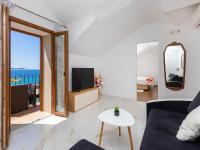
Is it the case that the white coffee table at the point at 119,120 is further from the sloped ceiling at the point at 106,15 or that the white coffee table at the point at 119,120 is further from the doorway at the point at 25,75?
the sloped ceiling at the point at 106,15

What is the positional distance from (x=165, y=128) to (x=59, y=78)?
247 cm

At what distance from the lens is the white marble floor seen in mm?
1832

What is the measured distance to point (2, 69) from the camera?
5.54 ft

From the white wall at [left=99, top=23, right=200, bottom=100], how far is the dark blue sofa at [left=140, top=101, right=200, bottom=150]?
1.70m

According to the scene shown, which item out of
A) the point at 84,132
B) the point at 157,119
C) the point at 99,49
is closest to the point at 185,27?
the point at 99,49

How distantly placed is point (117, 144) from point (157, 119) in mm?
723

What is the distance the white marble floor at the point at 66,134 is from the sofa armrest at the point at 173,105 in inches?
20.8

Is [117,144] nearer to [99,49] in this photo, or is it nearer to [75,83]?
[75,83]

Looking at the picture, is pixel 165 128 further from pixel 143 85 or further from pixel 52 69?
pixel 143 85

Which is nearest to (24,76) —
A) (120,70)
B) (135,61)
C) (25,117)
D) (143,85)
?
(25,117)

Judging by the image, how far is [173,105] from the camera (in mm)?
2086

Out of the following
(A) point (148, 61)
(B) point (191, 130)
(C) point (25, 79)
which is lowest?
(B) point (191, 130)

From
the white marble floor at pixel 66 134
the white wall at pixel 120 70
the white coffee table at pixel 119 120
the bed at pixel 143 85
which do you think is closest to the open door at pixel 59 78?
the white marble floor at pixel 66 134

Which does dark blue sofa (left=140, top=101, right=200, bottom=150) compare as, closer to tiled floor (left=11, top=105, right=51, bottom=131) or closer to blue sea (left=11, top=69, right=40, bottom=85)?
tiled floor (left=11, top=105, right=51, bottom=131)
